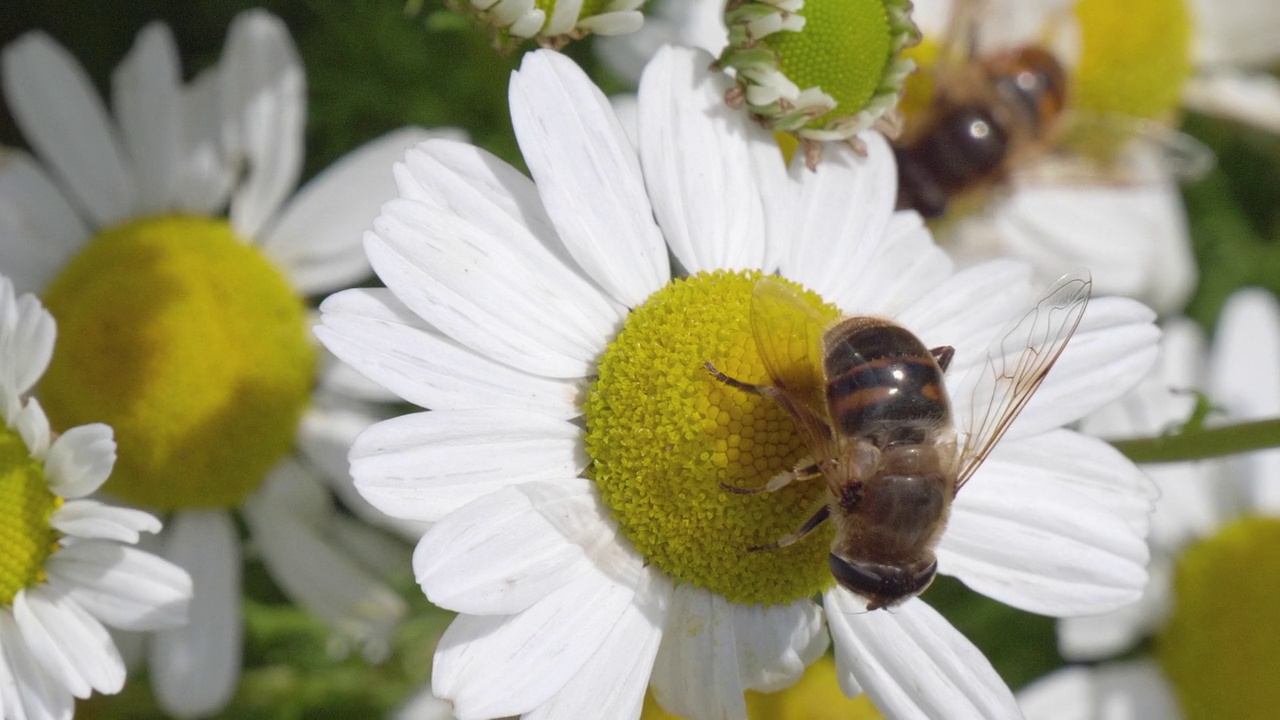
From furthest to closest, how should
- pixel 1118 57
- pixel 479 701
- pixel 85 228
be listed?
pixel 1118 57 → pixel 85 228 → pixel 479 701

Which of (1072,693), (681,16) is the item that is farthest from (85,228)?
(1072,693)

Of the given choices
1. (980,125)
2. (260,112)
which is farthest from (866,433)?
(260,112)

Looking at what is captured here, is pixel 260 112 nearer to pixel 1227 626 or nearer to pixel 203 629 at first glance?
pixel 203 629

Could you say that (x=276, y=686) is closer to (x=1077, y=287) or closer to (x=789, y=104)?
(x=789, y=104)

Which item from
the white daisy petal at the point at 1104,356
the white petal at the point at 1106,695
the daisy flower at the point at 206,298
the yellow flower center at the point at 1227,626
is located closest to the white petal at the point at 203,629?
the daisy flower at the point at 206,298

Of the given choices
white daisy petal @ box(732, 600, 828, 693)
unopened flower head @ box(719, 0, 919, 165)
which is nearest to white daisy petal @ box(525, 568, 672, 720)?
white daisy petal @ box(732, 600, 828, 693)

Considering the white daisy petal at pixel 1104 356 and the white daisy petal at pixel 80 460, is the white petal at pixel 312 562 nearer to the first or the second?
the white daisy petal at pixel 80 460

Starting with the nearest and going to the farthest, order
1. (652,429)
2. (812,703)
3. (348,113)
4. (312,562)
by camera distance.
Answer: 1. (652,429)
2. (312,562)
3. (812,703)
4. (348,113)
